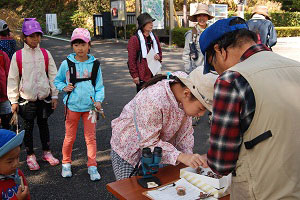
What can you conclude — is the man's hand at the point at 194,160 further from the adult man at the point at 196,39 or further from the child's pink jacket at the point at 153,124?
the adult man at the point at 196,39

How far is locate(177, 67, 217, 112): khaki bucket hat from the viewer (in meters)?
1.96

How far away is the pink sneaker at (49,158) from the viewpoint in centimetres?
452

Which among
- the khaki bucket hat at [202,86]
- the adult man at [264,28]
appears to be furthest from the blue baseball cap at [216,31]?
the adult man at [264,28]

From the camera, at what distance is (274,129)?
4.36 ft

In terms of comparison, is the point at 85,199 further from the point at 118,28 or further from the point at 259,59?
the point at 118,28

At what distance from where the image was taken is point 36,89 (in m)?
4.21

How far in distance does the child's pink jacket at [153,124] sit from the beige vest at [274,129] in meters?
0.86

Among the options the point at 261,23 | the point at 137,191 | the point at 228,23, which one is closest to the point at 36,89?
the point at 137,191

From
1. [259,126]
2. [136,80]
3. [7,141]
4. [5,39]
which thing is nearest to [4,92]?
[5,39]

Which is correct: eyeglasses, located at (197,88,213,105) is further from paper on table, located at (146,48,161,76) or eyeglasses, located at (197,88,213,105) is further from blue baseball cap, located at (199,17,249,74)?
paper on table, located at (146,48,161,76)

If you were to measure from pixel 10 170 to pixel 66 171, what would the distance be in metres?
1.82

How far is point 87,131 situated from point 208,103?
2418 millimetres

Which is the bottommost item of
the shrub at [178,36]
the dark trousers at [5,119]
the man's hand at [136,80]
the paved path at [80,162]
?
the paved path at [80,162]

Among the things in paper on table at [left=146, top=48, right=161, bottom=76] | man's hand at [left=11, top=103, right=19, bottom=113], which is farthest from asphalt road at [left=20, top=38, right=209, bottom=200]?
paper on table at [left=146, top=48, right=161, bottom=76]
